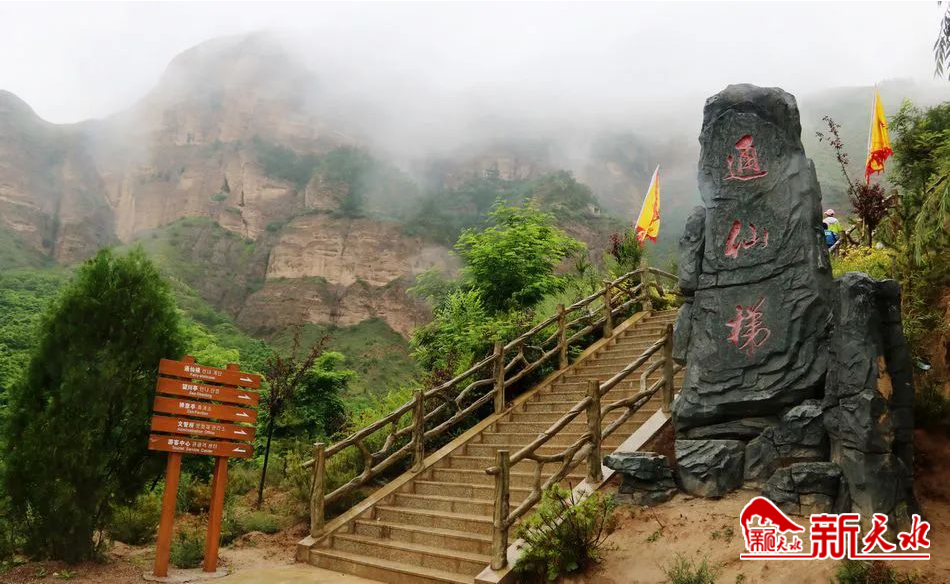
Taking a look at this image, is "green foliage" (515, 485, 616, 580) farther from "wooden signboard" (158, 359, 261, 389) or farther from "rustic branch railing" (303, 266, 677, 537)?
"wooden signboard" (158, 359, 261, 389)

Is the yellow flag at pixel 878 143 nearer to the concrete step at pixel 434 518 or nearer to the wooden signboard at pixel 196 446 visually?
the concrete step at pixel 434 518

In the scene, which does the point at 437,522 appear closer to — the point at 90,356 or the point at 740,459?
the point at 740,459

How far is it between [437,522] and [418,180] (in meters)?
52.1

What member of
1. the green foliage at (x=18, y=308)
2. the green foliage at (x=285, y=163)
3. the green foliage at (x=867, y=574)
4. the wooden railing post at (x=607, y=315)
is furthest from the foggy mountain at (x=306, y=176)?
the green foliage at (x=867, y=574)

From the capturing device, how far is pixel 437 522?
240 inches

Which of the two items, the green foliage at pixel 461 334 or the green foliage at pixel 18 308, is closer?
the green foliage at pixel 461 334

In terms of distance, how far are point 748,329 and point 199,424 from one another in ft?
16.0

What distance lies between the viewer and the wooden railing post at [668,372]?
6.41 m

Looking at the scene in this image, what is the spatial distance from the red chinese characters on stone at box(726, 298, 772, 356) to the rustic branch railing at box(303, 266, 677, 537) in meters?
1.48

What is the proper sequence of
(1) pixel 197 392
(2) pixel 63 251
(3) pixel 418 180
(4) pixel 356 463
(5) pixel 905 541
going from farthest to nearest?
(3) pixel 418 180 → (2) pixel 63 251 → (4) pixel 356 463 → (1) pixel 197 392 → (5) pixel 905 541

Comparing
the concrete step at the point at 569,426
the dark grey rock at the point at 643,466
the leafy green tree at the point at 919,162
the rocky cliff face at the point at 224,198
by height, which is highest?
the rocky cliff face at the point at 224,198

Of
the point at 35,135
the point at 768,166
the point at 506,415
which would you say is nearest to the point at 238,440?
the point at 506,415

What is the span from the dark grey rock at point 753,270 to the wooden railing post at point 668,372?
86 centimetres

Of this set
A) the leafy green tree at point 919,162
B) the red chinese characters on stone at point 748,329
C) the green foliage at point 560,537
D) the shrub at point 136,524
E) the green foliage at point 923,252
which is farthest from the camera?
the shrub at point 136,524
